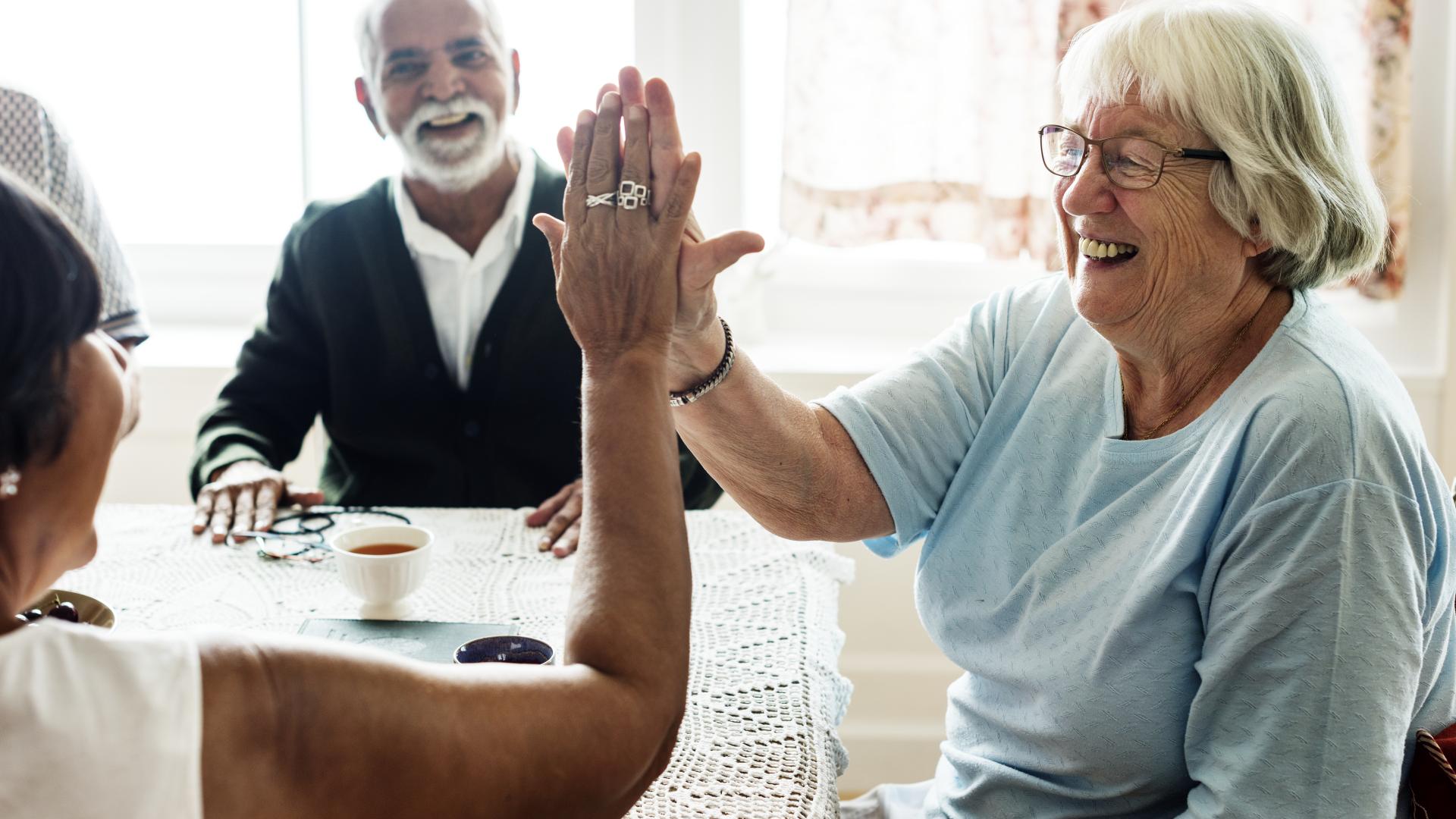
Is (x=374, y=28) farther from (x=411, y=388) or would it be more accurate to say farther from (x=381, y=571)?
(x=381, y=571)

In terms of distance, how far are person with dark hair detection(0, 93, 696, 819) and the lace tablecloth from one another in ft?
0.96

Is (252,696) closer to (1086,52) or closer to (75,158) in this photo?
(1086,52)

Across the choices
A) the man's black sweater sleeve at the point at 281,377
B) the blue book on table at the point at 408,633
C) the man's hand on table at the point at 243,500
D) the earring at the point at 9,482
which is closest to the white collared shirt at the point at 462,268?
the man's black sweater sleeve at the point at 281,377

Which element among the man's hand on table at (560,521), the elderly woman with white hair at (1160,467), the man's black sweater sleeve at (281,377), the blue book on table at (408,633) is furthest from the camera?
the man's black sweater sleeve at (281,377)

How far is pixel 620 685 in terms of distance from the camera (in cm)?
84

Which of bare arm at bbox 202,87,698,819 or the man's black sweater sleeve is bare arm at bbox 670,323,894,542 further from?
the man's black sweater sleeve

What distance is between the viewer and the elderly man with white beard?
2275 mm

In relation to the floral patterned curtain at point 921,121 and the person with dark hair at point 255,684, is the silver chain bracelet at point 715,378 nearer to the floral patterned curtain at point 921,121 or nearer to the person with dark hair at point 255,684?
the person with dark hair at point 255,684

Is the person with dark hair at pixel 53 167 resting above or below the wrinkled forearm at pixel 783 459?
above

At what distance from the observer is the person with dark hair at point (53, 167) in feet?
6.73

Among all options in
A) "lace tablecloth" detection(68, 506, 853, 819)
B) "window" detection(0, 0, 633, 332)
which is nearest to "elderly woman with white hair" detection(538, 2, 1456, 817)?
"lace tablecloth" detection(68, 506, 853, 819)

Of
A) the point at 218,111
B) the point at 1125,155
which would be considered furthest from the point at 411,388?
the point at 1125,155

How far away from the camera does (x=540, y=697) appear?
0.81m

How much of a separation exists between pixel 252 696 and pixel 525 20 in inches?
103
